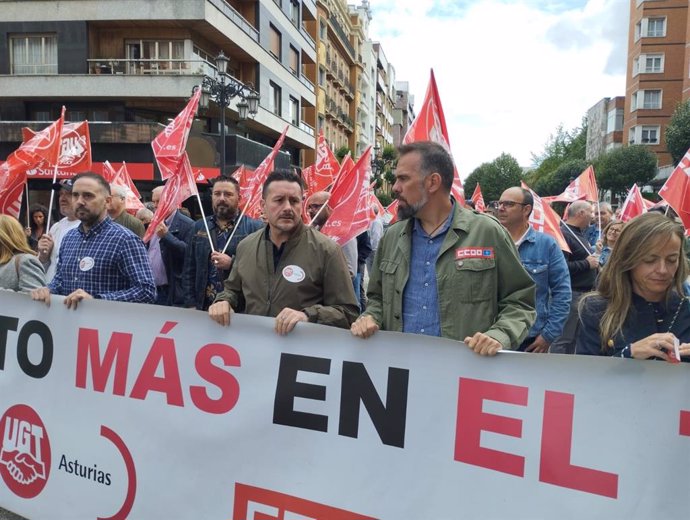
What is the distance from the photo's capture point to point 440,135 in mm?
4812

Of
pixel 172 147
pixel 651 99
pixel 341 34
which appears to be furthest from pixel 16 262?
pixel 651 99

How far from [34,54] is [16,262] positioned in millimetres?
22373

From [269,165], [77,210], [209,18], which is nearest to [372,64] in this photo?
[209,18]

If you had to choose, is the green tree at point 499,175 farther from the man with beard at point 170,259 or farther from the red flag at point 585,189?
the man with beard at point 170,259

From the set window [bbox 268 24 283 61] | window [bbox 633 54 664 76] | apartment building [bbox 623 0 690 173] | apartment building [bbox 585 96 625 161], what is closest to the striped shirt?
window [bbox 268 24 283 61]

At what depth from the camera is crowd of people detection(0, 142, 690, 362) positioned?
7.88 feet

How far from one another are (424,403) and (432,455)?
0.66 feet

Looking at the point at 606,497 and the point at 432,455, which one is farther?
the point at 432,455

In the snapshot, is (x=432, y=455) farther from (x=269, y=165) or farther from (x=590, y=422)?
(x=269, y=165)

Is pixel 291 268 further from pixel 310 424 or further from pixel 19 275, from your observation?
pixel 19 275

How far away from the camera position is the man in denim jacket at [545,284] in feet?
13.6

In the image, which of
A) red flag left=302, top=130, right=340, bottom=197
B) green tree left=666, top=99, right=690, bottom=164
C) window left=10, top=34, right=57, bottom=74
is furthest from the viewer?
green tree left=666, top=99, right=690, bottom=164

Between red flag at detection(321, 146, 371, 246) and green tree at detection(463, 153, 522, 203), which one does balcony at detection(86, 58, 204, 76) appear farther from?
green tree at detection(463, 153, 522, 203)

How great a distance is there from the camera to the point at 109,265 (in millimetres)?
3572
